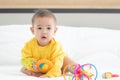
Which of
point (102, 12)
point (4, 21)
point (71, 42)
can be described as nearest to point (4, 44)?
point (71, 42)

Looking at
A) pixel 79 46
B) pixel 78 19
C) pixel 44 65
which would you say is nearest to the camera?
pixel 44 65

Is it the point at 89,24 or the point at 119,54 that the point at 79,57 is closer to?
the point at 119,54

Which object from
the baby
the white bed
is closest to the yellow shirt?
the baby

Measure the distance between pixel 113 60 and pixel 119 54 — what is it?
0.40 feet

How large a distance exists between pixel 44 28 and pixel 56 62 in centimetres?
17

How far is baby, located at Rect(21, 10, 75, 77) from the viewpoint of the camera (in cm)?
145

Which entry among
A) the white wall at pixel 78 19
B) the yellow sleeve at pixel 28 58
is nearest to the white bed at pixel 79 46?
the yellow sleeve at pixel 28 58

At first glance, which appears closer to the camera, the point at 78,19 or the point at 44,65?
the point at 44,65

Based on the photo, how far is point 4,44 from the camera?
1.88 meters

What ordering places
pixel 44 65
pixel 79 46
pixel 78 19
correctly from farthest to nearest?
1. pixel 78 19
2. pixel 79 46
3. pixel 44 65

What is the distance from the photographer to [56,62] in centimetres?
145

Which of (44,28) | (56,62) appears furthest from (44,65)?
(44,28)

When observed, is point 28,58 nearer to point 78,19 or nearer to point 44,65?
point 44,65

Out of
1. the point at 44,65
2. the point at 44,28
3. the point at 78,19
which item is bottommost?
the point at 44,65
